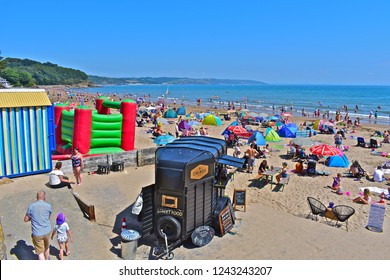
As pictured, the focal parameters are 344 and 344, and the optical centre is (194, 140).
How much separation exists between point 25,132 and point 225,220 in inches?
246

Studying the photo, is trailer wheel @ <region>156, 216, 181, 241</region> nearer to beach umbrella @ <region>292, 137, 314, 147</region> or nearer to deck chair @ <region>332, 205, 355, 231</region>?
deck chair @ <region>332, 205, 355, 231</region>

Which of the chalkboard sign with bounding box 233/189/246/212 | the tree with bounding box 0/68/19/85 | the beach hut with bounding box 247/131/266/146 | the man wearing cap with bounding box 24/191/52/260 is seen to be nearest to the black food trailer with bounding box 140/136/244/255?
the chalkboard sign with bounding box 233/189/246/212

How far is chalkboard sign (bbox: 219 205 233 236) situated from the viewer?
7469 mm

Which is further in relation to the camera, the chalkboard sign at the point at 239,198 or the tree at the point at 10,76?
the tree at the point at 10,76

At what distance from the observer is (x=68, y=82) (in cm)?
15462

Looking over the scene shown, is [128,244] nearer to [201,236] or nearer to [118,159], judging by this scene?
[201,236]

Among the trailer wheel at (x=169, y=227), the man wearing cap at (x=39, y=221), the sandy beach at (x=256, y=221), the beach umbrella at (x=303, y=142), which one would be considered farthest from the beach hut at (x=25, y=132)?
the beach umbrella at (x=303, y=142)

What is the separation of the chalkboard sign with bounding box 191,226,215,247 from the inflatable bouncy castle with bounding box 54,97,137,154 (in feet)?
21.3

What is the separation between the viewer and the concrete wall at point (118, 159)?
439 inches

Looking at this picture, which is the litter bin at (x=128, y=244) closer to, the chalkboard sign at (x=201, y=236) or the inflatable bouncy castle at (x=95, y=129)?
the chalkboard sign at (x=201, y=236)

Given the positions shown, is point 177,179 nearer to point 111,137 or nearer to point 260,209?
point 260,209

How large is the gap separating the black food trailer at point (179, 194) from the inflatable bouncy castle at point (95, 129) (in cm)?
564

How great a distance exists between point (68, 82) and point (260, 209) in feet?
522

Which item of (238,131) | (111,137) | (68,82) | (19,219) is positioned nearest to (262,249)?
(19,219)
